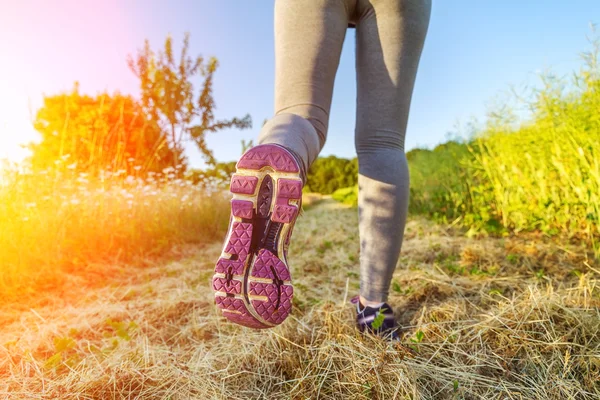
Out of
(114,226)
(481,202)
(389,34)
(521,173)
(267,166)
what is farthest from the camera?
(481,202)

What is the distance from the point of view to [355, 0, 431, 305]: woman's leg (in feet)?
3.34

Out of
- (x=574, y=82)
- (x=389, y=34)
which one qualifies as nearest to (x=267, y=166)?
(x=389, y=34)

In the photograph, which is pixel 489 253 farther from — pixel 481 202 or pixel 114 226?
pixel 114 226

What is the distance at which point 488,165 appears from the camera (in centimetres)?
373

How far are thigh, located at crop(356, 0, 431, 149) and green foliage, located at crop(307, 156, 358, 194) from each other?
11.1 metres

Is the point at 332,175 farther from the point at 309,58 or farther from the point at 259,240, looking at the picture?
the point at 259,240

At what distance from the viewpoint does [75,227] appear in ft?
8.81

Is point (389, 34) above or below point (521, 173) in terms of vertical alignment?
above

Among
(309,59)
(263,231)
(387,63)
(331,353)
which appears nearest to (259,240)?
(263,231)

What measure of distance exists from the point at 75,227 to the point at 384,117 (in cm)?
259

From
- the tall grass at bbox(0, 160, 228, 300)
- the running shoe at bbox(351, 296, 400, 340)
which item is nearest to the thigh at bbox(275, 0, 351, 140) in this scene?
the running shoe at bbox(351, 296, 400, 340)

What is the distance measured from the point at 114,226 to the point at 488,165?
366 cm

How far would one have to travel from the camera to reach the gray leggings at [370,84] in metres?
0.95

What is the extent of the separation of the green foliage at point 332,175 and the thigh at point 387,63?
36.4 feet
